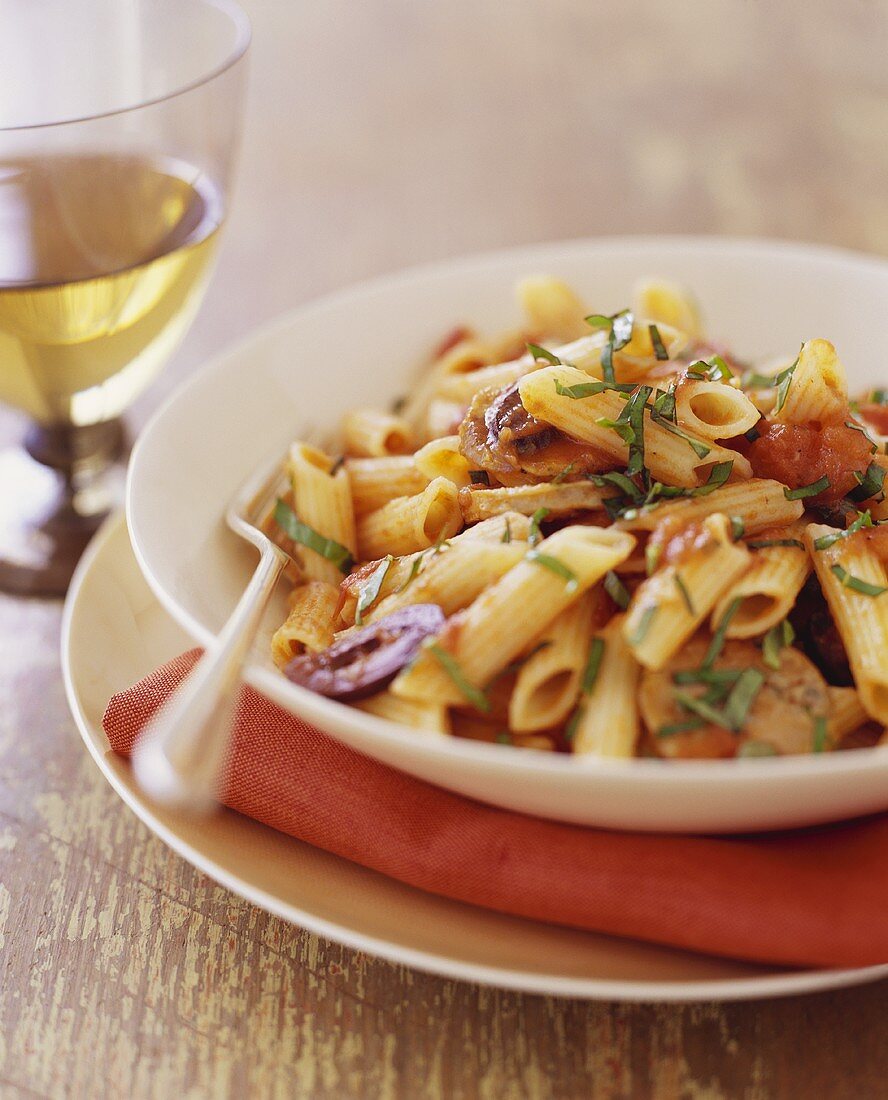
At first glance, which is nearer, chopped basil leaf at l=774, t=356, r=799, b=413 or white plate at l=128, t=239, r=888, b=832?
white plate at l=128, t=239, r=888, b=832

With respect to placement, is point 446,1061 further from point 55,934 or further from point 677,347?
point 677,347

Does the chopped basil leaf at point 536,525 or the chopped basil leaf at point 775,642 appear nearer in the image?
the chopped basil leaf at point 775,642

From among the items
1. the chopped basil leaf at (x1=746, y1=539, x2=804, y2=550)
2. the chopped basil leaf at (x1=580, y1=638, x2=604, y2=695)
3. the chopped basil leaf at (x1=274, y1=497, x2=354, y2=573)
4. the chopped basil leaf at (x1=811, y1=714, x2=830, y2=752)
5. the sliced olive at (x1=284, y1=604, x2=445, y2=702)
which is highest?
the chopped basil leaf at (x1=746, y1=539, x2=804, y2=550)

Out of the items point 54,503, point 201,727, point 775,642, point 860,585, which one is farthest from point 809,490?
point 54,503

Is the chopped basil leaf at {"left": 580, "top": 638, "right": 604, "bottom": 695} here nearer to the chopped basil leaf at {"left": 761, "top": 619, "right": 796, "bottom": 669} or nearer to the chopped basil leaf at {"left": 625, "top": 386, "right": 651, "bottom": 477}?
the chopped basil leaf at {"left": 761, "top": 619, "right": 796, "bottom": 669}

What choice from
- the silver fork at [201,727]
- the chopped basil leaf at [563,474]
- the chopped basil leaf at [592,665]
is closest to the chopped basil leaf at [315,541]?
the silver fork at [201,727]

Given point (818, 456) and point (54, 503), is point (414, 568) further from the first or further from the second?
point (54, 503)

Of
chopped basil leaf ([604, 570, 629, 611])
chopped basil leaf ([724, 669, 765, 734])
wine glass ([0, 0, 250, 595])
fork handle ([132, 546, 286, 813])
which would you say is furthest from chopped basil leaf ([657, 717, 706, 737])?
wine glass ([0, 0, 250, 595])

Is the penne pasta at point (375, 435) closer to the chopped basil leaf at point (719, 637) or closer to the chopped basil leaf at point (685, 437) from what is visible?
the chopped basil leaf at point (685, 437)
